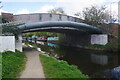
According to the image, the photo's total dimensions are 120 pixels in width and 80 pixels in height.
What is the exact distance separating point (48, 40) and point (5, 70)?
46.5 metres

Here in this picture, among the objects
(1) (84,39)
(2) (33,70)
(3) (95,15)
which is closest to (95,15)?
(3) (95,15)

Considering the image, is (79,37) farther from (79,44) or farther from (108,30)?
(108,30)

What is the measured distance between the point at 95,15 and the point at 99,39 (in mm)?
6107

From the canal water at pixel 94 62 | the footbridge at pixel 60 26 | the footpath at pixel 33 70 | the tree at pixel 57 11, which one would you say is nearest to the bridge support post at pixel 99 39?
the footbridge at pixel 60 26

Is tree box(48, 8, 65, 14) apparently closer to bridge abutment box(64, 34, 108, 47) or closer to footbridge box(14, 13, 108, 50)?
bridge abutment box(64, 34, 108, 47)

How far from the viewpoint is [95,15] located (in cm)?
3772

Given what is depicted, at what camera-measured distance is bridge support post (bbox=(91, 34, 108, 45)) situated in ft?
109

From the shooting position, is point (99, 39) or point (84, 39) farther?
point (84, 39)

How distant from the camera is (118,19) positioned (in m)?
34.7

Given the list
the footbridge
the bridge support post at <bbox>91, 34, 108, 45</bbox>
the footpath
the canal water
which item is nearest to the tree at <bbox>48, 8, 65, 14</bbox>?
the footbridge

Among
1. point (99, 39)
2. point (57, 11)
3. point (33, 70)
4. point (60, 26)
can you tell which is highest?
point (57, 11)

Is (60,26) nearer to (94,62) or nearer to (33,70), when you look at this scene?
(94,62)

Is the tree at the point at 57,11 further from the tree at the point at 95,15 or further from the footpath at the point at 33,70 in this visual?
the footpath at the point at 33,70

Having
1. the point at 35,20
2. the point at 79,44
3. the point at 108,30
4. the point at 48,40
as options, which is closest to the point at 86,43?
the point at 79,44
